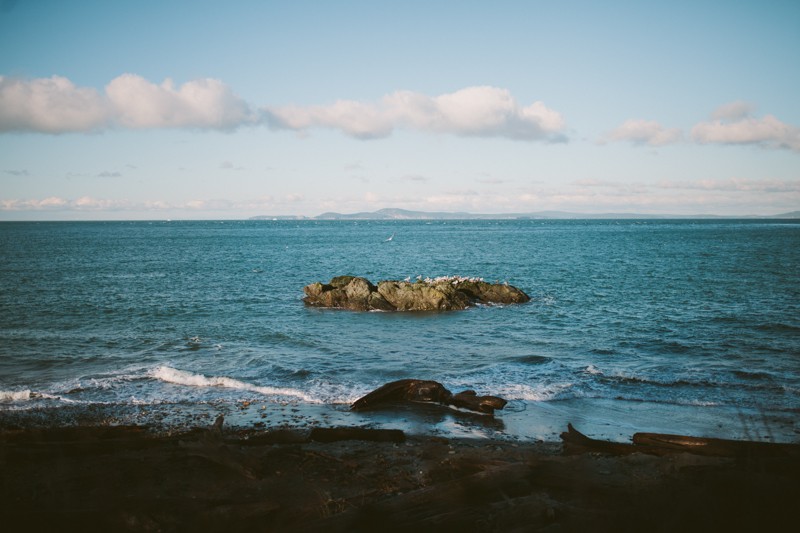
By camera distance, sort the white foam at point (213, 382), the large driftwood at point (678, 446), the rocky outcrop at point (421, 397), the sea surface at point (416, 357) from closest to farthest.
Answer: the large driftwood at point (678, 446), the sea surface at point (416, 357), the rocky outcrop at point (421, 397), the white foam at point (213, 382)

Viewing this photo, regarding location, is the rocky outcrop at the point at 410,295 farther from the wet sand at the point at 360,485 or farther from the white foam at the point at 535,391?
the wet sand at the point at 360,485

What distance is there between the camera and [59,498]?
8.32m

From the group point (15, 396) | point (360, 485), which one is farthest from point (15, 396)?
point (360, 485)

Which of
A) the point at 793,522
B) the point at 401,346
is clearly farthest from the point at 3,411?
the point at 793,522

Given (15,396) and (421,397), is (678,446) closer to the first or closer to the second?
(421,397)

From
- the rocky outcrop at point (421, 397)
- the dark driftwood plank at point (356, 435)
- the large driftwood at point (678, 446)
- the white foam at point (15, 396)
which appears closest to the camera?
the large driftwood at point (678, 446)

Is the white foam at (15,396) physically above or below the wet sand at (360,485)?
below

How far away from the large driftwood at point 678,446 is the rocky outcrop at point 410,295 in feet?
70.9

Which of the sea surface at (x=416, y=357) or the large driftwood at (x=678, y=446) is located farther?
the sea surface at (x=416, y=357)

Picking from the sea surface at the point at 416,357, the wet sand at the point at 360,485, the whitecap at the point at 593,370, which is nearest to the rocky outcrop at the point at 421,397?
the sea surface at the point at 416,357

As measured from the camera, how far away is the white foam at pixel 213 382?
16.4m

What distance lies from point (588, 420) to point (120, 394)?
1348 cm

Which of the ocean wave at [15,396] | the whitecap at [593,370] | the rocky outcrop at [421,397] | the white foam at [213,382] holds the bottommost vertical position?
the white foam at [213,382]

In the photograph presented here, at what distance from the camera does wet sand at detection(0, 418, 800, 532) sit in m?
6.44
